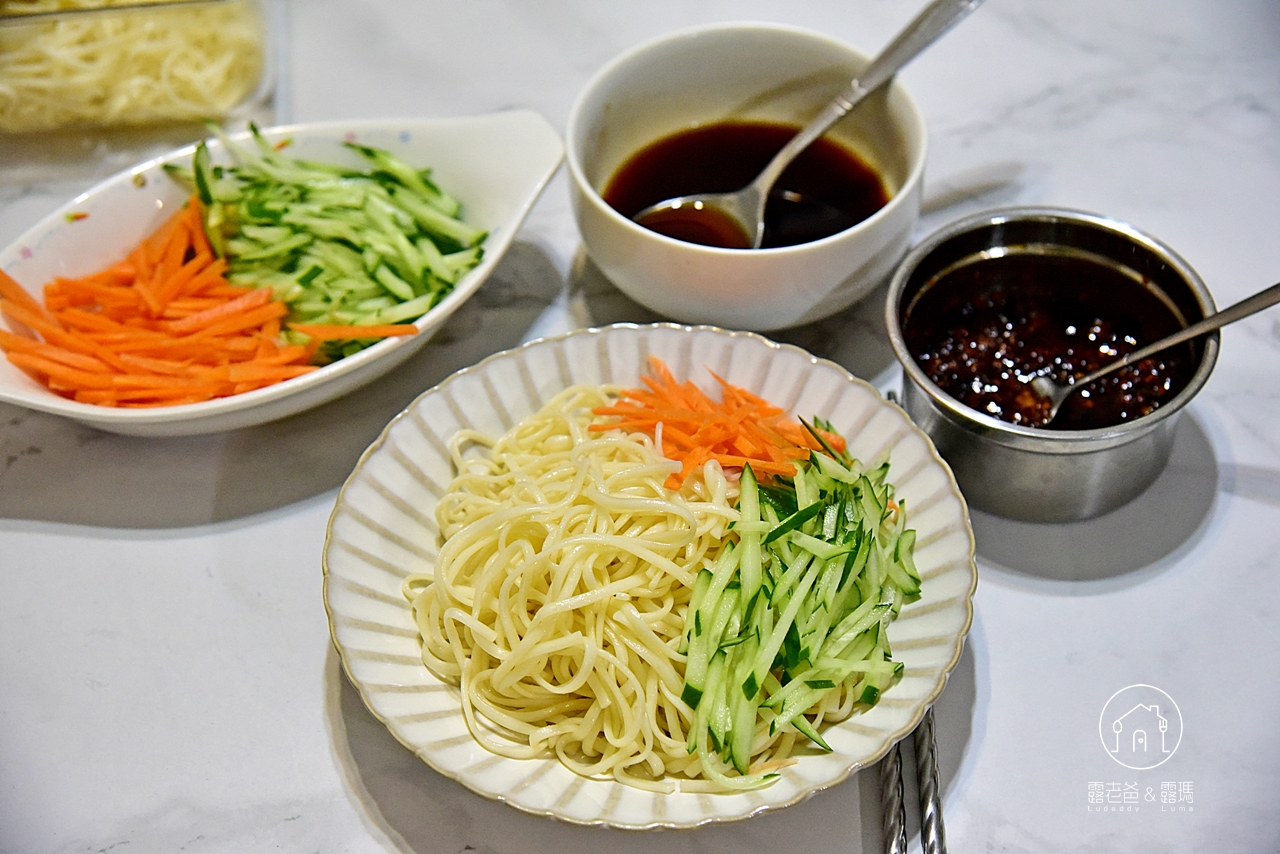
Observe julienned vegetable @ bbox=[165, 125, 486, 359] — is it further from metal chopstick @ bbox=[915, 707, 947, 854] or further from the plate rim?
metal chopstick @ bbox=[915, 707, 947, 854]

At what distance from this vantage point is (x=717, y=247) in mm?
1588

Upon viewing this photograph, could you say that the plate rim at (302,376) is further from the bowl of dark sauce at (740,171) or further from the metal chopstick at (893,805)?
the metal chopstick at (893,805)

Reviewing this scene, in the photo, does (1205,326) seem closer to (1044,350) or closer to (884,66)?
(1044,350)

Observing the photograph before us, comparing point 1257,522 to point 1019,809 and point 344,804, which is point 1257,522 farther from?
point 344,804

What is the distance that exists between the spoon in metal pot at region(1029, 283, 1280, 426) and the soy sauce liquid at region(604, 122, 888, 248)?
0.45m

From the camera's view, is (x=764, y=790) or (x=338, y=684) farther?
(x=338, y=684)

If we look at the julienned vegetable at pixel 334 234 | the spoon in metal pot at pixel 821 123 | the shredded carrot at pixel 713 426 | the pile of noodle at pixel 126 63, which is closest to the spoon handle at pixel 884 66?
the spoon in metal pot at pixel 821 123

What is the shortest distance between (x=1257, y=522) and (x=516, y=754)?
116 cm

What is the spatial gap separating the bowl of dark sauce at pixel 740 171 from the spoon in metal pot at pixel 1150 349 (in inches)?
13.1

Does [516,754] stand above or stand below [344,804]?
above

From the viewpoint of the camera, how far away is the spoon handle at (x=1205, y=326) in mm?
1254

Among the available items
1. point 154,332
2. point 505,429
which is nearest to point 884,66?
point 505,429

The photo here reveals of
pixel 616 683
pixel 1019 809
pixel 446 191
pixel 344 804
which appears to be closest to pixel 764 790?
pixel 616 683

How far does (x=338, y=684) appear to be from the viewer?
1.37 meters
